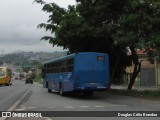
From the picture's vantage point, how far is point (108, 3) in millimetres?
31828

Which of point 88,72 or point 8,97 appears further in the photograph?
point 8,97

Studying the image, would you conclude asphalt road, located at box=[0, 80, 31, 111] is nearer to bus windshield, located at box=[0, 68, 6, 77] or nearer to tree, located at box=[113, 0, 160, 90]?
tree, located at box=[113, 0, 160, 90]

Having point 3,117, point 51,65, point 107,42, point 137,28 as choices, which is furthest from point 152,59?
point 3,117

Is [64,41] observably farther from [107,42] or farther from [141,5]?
[141,5]

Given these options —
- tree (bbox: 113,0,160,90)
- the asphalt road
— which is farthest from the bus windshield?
tree (bbox: 113,0,160,90)

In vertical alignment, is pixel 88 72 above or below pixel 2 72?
below

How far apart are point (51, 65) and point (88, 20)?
297 inches

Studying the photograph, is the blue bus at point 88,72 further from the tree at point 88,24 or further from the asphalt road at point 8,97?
the asphalt road at point 8,97

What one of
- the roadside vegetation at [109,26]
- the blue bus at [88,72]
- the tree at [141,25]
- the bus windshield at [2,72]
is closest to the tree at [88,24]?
the roadside vegetation at [109,26]

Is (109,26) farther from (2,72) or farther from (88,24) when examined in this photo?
(2,72)

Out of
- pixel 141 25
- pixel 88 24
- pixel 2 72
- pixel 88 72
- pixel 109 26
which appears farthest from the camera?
pixel 2 72

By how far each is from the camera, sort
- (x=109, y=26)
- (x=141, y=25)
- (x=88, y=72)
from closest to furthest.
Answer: (x=141, y=25)
(x=88, y=72)
(x=109, y=26)

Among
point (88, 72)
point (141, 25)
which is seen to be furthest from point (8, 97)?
point (141, 25)

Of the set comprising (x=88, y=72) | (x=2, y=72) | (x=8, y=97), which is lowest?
(x=8, y=97)
